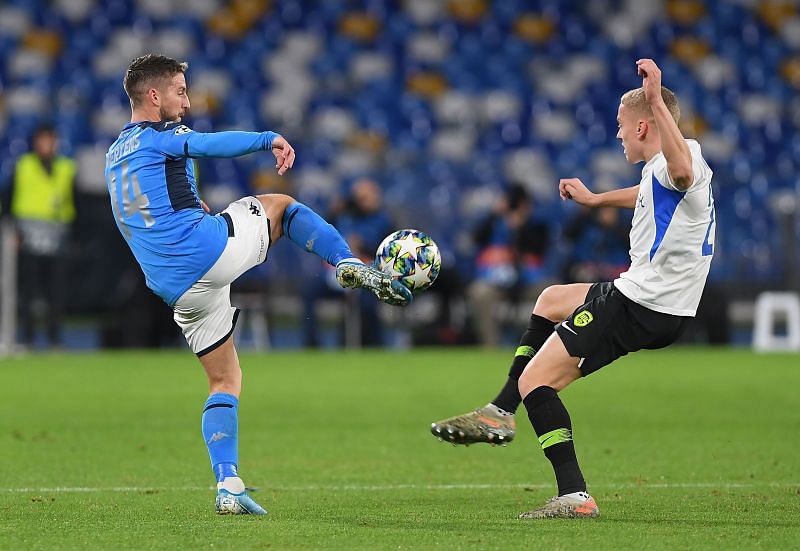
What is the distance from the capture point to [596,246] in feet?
55.5

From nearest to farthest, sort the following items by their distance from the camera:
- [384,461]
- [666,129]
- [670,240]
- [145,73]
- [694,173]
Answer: [666,129]
[694,173]
[670,240]
[145,73]
[384,461]

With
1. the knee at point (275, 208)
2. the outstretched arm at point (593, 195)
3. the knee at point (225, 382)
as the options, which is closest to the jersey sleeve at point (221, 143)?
the knee at point (275, 208)

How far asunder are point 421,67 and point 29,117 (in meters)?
6.45

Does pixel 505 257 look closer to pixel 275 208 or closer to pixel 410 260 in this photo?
pixel 275 208

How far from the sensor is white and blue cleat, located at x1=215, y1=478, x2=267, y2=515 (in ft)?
18.4

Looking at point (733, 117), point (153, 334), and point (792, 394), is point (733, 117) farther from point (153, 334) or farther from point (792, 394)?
point (792, 394)

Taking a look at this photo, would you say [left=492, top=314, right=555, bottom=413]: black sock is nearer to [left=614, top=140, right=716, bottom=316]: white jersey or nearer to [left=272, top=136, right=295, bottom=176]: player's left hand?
[left=614, top=140, right=716, bottom=316]: white jersey

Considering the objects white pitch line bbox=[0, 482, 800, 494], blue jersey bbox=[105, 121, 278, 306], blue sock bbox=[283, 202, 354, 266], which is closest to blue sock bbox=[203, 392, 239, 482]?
blue jersey bbox=[105, 121, 278, 306]

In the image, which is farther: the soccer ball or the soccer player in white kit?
the soccer ball

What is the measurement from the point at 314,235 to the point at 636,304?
1.37 metres

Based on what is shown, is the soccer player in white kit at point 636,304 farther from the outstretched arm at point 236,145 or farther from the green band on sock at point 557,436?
the outstretched arm at point 236,145

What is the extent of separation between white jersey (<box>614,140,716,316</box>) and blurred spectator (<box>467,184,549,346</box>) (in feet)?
37.5

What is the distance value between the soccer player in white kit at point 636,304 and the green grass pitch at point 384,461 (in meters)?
0.32

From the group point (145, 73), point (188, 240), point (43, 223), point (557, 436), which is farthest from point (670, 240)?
point (43, 223)
